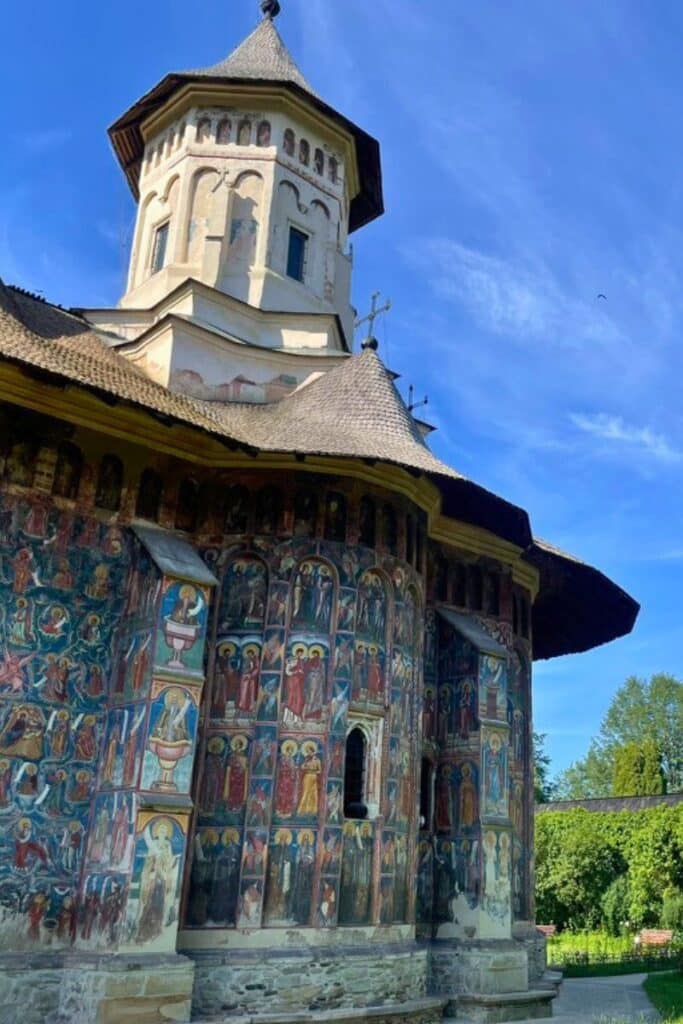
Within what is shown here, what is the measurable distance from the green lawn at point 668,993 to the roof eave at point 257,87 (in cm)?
1388

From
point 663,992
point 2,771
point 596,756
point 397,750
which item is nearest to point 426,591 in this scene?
point 397,750

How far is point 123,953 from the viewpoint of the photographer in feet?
29.1

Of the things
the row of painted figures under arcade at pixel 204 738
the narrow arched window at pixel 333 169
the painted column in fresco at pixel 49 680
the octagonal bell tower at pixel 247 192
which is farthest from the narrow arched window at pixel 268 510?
the narrow arched window at pixel 333 169

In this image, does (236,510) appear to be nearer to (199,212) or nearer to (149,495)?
(149,495)

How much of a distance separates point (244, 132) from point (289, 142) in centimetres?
74

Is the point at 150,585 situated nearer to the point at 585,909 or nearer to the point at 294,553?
the point at 294,553

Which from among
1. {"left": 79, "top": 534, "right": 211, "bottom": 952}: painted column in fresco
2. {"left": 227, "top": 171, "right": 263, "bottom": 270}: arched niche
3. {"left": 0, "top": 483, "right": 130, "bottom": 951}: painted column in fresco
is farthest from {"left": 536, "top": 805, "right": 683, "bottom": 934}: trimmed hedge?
{"left": 0, "top": 483, "right": 130, "bottom": 951}: painted column in fresco

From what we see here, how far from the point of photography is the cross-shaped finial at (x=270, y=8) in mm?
19266

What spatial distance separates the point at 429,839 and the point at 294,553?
4234 millimetres

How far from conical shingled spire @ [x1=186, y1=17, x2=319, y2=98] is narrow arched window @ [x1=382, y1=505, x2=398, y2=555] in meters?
8.08

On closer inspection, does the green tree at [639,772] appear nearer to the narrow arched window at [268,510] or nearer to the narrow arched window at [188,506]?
the narrow arched window at [268,510]

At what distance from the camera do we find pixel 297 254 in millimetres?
16484

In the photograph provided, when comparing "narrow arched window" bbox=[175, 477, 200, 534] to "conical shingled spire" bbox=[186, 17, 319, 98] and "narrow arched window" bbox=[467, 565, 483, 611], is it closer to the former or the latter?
"narrow arched window" bbox=[467, 565, 483, 611]

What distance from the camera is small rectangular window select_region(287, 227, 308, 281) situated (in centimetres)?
1636
